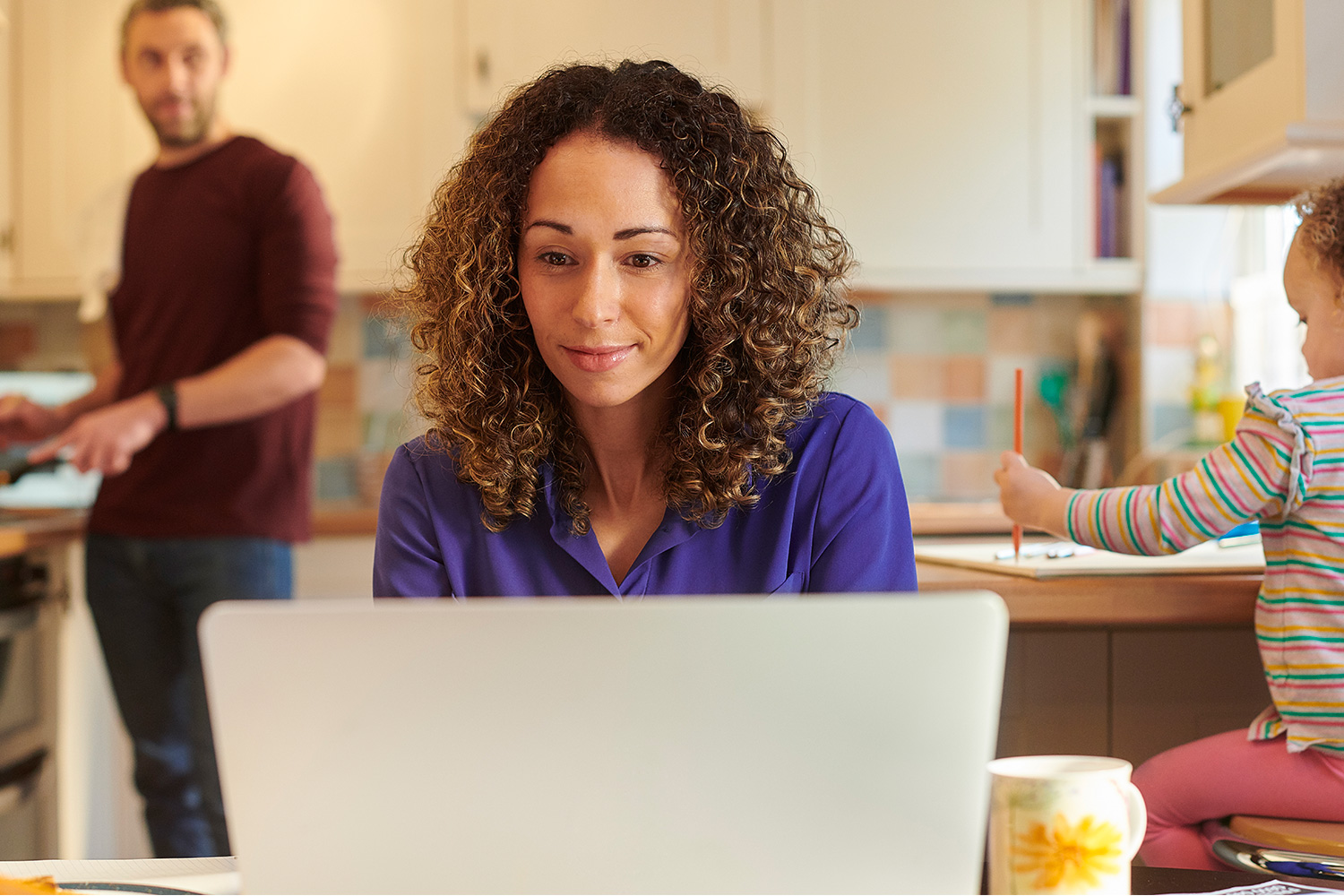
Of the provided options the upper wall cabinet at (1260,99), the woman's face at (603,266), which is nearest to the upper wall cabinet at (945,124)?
the upper wall cabinet at (1260,99)

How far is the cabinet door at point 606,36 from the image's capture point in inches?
111

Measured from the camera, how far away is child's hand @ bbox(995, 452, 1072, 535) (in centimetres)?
119

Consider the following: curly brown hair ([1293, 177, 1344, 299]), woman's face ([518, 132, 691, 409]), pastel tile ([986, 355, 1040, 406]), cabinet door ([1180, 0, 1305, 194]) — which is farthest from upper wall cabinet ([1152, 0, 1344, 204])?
pastel tile ([986, 355, 1040, 406])

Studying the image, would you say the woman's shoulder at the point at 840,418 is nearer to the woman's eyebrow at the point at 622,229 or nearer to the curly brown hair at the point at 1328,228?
the woman's eyebrow at the point at 622,229

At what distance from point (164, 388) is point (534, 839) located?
1.55m

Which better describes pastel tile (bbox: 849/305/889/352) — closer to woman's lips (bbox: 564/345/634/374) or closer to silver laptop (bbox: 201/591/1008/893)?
woman's lips (bbox: 564/345/634/374)

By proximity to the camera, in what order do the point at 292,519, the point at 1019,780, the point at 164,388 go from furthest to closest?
the point at 292,519, the point at 164,388, the point at 1019,780

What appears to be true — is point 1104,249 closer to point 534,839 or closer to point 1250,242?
point 1250,242

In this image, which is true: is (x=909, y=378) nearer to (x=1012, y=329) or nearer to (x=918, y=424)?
(x=918, y=424)

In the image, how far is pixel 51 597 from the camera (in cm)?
215

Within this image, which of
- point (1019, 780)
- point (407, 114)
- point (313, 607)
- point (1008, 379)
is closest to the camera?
point (313, 607)

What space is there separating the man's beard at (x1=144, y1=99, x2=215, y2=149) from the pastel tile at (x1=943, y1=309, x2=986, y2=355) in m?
1.94

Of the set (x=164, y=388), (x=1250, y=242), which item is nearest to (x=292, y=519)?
(x=164, y=388)

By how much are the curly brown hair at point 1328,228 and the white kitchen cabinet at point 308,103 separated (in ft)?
6.82
